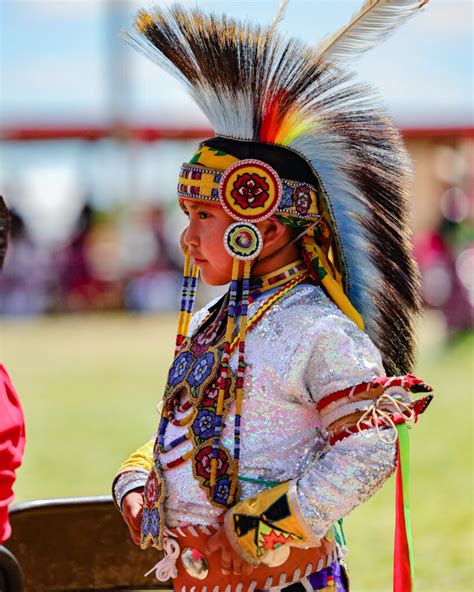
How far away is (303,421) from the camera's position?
7.39ft

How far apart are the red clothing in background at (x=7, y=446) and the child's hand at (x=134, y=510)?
277mm

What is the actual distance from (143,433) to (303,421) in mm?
5613

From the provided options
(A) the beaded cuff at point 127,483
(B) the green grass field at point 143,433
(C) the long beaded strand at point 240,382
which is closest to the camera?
(C) the long beaded strand at point 240,382

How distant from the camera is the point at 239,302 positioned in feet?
7.71

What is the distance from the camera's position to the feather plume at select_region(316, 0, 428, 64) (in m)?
2.39

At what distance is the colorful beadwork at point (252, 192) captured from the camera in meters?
2.28

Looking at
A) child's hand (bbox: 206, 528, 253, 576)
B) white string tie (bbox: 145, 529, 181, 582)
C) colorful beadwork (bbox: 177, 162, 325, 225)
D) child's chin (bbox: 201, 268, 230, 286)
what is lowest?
white string tie (bbox: 145, 529, 181, 582)

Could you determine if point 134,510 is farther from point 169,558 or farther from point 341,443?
point 341,443

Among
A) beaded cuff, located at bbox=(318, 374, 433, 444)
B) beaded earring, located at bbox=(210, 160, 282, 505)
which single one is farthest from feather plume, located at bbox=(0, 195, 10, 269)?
beaded cuff, located at bbox=(318, 374, 433, 444)

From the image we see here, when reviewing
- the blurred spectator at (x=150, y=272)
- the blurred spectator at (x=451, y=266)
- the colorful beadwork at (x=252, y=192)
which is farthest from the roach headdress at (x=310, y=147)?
the blurred spectator at (x=150, y=272)

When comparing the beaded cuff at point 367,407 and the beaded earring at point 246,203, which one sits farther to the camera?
the beaded earring at point 246,203

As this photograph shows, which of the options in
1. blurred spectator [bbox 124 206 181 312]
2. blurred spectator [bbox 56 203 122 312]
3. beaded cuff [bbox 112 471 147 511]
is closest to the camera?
beaded cuff [bbox 112 471 147 511]

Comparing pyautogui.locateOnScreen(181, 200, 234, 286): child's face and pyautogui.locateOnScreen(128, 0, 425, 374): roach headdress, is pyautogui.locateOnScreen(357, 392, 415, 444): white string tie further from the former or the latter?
pyautogui.locateOnScreen(181, 200, 234, 286): child's face

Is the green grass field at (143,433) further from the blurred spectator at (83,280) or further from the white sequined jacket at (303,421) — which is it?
the blurred spectator at (83,280)
